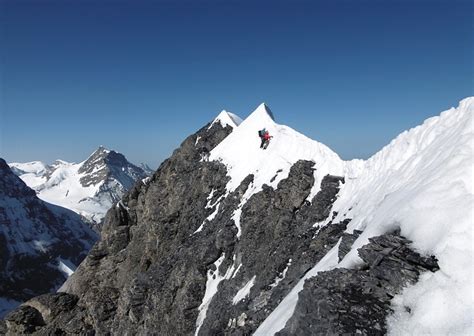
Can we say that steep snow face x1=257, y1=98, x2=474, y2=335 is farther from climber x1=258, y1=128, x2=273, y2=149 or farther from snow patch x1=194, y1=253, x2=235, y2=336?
climber x1=258, y1=128, x2=273, y2=149

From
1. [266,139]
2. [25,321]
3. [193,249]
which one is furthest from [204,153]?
[25,321]

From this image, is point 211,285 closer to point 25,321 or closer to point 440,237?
point 440,237

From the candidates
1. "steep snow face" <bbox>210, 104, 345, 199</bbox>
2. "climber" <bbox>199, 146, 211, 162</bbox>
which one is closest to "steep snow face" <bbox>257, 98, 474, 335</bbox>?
"steep snow face" <bbox>210, 104, 345, 199</bbox>

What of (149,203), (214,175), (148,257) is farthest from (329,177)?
(149,203)

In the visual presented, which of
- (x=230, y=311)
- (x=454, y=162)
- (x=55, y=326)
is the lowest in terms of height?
(x=55, y=326)

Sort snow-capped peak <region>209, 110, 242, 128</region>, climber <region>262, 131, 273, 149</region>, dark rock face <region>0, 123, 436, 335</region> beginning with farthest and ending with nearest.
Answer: snow-capped peak <region>209, 110, 242, 128</region> → climber <region>262, 131, 273, 149</region> → dark rock face <region>0, 123, 436, 335</region>

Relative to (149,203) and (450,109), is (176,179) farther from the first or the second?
(450,109)

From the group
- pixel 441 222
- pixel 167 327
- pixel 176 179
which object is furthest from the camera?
pixel 176 179
